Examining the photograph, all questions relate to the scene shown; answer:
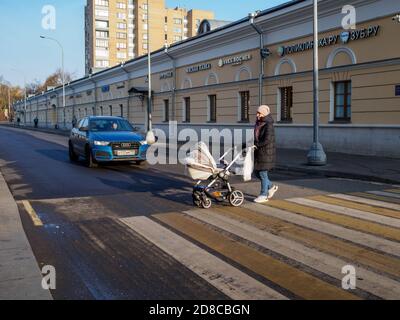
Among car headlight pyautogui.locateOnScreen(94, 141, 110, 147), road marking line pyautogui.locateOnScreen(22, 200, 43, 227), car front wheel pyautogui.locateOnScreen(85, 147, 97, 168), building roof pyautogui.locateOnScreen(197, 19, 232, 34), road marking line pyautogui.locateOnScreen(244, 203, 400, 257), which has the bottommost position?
road marking line pyautogui.locateOnScreen(22, 200, 43, 227)

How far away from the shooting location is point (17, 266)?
5027 millimetres

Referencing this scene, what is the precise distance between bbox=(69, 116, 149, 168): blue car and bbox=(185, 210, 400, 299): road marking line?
7.46m

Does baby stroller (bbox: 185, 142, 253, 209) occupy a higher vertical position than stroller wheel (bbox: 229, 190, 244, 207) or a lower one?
higher

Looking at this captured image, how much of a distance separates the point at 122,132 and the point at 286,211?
8.93m

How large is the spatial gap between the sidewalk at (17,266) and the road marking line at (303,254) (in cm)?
267

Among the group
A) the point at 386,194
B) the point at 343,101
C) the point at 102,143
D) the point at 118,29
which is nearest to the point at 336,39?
the point at 343,101

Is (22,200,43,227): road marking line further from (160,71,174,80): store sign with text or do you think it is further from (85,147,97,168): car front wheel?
(160,71,174,80): store sign with text

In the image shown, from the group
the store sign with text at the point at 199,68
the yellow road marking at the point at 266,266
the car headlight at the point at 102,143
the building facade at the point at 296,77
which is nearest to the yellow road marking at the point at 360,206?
the yellow road marking at the point at 266,266

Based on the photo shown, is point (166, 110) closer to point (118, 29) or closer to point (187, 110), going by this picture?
point (187, 110)

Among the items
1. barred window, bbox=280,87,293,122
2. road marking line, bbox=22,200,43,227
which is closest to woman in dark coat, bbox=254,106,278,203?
road marking line, bbox=22,200,43,227

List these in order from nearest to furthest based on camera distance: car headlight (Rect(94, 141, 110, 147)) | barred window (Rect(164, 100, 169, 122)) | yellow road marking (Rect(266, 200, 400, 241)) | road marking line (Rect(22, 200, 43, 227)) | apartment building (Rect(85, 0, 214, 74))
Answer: yellow road marking (Rect(266, 200, 400, 241)) → road marking line (Rect(22, 200, 43, 227)) → car headlight (Rect(94, 141, 110, 147)) → barred window (Rect(164, 100, 169, 122)) → apartment building (Rect(85, 0, 214, 74))

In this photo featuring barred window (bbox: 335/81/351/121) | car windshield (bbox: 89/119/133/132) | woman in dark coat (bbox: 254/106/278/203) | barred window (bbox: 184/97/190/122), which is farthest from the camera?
barred window (bbox: 184/97/190/122)

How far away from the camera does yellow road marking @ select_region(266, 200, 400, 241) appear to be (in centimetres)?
627

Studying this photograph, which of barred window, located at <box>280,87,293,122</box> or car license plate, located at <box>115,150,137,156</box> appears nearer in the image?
car license plate, located at <box>115,150,137,156</box>
